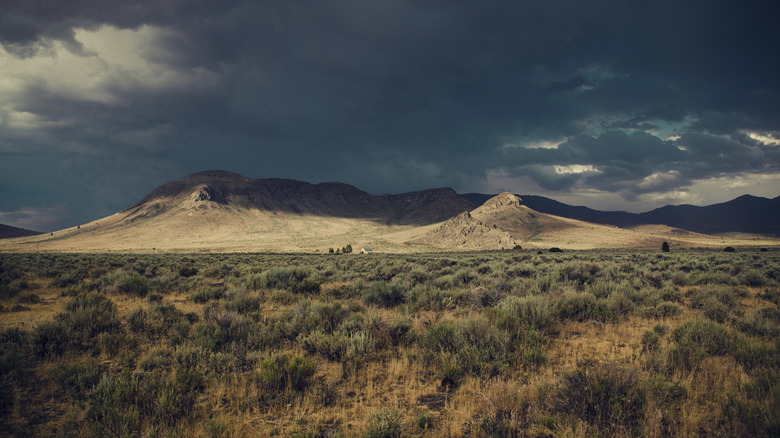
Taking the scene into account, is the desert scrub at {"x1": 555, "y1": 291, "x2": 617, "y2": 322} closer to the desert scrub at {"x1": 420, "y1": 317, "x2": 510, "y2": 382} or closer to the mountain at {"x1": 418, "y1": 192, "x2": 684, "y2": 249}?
the desert scrub at {"x1": 420, "y1": 317, "x2": 510, "y2": 382}

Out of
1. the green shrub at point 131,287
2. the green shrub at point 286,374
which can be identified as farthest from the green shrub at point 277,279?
the green shrub at point 286,374

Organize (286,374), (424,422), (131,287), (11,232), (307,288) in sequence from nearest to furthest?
1. (424,422)
2. (286,374)
3. (131,287)
4. (307,288)
5. (11,232)

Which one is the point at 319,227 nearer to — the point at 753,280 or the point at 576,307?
the point at 753,280

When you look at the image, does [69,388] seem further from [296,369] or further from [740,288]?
[740,288]

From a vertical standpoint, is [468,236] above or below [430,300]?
above

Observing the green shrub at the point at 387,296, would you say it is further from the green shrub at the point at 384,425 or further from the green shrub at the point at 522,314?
the green shrub at the point at 384,425

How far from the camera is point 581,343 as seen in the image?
724 cm

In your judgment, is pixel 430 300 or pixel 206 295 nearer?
pixel 430 300

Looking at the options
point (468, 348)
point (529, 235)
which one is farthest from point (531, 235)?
point (468, 348)

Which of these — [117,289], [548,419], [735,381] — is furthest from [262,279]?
[735,381]

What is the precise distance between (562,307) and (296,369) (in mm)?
7788

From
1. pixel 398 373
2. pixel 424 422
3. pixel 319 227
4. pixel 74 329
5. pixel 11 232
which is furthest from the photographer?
pixel 11 232

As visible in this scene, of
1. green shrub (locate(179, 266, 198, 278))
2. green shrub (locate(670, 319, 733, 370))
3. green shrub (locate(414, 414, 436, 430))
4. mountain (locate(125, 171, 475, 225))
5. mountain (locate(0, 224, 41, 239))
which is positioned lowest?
green shrub (locate(414, 414, 436, 430))

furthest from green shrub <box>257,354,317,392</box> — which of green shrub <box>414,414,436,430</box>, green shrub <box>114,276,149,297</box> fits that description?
green shrub <box>114,276,149,297</box>
